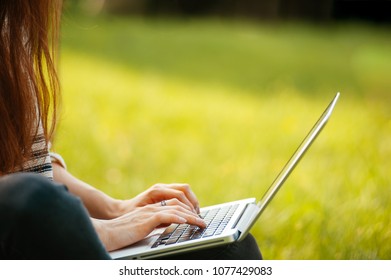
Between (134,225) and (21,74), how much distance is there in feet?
1.28

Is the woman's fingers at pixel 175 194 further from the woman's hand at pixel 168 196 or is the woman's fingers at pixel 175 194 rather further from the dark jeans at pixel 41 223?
the dark jeans at pixel 41 223

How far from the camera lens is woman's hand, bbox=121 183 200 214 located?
159 cm

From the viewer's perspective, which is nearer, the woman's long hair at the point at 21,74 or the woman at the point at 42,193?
the woman at the point at 42,193

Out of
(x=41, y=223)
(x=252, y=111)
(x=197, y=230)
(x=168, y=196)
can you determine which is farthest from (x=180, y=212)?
(x=252, y=111)

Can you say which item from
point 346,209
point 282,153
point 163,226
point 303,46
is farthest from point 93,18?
point 163,226

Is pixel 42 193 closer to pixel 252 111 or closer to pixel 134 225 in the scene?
pixel 134 225

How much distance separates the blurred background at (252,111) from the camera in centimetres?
268

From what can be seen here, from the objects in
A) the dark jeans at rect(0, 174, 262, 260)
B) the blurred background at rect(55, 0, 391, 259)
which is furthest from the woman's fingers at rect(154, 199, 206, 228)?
the blurred background at rect(55, 0, 391, 259)

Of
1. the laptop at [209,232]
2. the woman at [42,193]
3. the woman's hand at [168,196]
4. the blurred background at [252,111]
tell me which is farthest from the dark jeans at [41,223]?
the blurred background at [252,111]

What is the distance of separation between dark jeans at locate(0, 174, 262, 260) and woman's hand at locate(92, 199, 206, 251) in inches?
7.7

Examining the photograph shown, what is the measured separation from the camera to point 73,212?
120 centimetres

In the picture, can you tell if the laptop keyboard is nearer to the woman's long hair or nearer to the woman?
the woman
